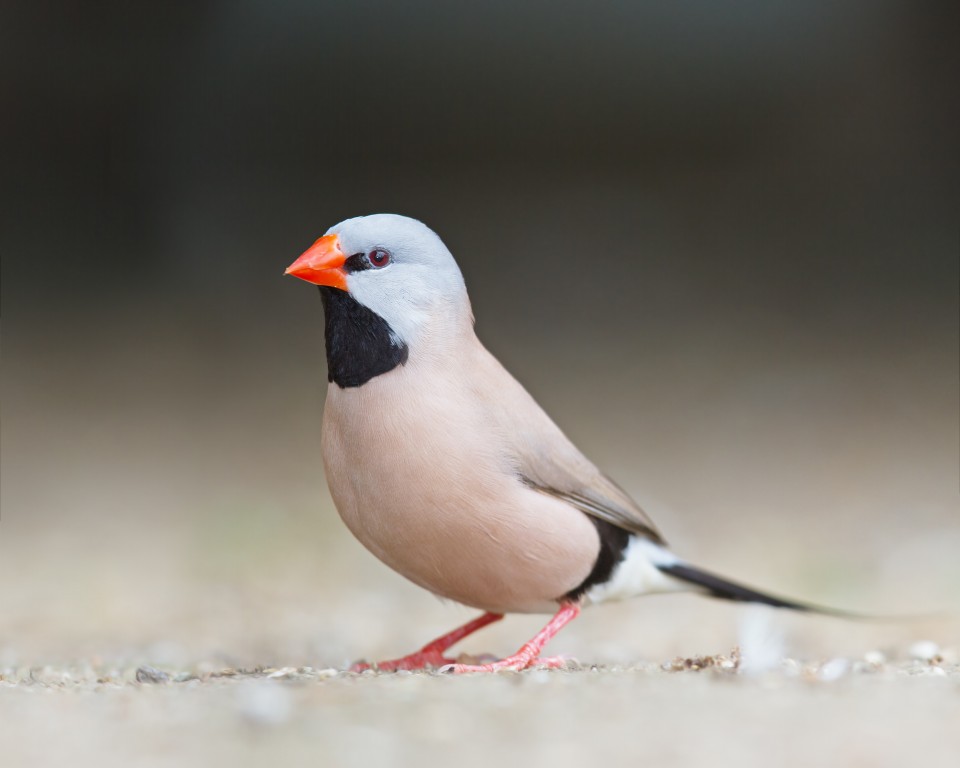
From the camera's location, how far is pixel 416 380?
346cm

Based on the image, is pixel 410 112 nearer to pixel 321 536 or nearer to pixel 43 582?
pixel 321 536

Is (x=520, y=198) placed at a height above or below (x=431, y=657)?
above

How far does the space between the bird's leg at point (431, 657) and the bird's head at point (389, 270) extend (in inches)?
38.3

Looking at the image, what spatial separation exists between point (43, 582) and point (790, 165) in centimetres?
720

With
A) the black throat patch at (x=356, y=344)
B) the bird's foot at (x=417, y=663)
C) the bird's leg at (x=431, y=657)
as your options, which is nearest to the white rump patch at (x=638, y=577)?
the bird's leg at (x=431, y=657)

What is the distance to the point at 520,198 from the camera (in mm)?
11062

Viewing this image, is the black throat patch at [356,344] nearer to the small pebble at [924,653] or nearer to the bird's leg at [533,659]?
the bird's leg at [533,659]

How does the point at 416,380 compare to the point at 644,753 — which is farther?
the point at 416,380

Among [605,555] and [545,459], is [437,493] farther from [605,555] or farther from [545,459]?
[605,555]

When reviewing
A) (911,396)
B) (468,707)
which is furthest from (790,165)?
(468,707)

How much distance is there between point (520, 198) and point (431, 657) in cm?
755

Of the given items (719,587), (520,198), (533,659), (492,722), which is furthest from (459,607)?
(520,198)

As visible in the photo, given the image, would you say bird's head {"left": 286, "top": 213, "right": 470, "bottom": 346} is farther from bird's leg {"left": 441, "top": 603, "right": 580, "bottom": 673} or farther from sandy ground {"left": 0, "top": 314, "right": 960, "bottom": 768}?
sandy ground {"left": 0, "top": 314, "right": 960, "bottom": 768}

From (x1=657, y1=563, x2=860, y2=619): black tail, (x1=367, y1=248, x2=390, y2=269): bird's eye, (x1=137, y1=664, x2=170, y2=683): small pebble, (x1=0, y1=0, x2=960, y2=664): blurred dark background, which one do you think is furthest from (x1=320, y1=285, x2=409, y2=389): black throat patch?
(x1=0, y1=0, x2=960, y2=664): blurred dark background
